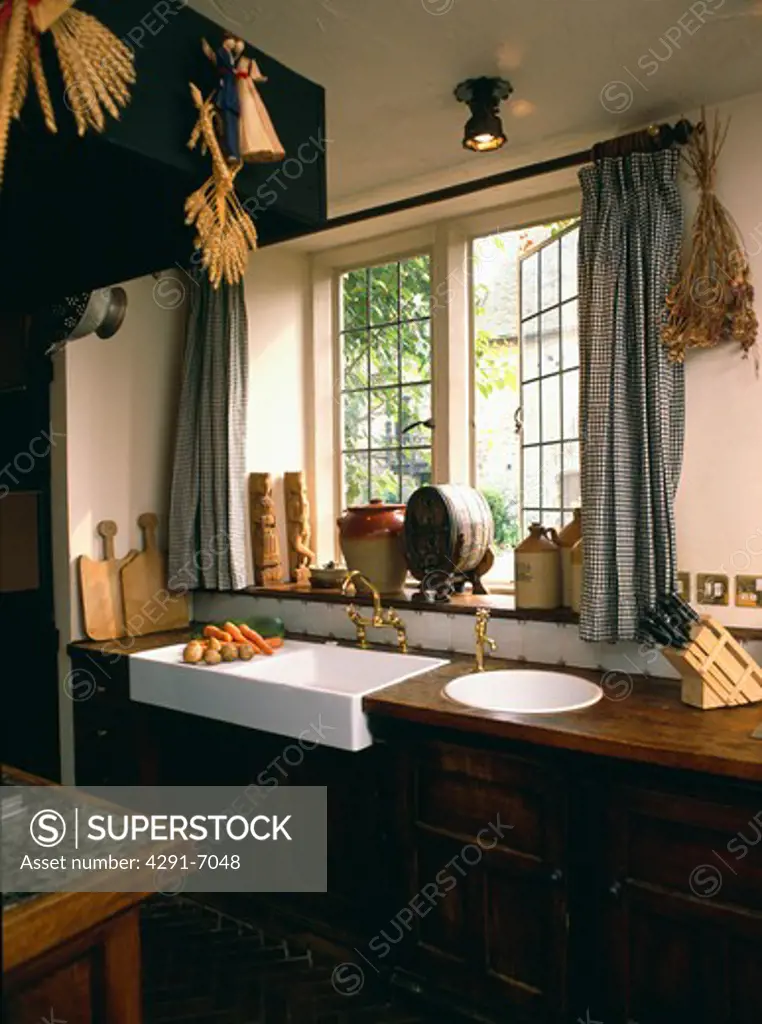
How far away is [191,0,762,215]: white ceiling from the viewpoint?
6.56ft

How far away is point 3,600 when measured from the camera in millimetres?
3217

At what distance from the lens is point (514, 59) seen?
223 cm

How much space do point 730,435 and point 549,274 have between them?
3.22 feet

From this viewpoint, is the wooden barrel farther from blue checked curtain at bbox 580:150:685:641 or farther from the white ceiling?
the white ceiling

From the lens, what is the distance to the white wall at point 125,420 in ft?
10.6

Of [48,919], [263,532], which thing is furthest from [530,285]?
[48,919]

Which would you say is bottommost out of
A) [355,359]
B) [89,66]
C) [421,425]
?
[421,425]

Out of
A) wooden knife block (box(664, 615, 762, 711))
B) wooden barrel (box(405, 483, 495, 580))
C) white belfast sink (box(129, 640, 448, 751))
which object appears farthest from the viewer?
wooden barrel (box(405, 483, 495, 580))

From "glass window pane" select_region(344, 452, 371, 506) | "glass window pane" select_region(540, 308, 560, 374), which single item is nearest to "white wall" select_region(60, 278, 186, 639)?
"glass window pane" select_region(344, 452, 371, 506)

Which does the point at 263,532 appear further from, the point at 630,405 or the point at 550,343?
the point at 630,405

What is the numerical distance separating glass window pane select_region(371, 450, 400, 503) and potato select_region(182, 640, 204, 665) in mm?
1162

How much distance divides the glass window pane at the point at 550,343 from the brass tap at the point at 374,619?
3.39 feet

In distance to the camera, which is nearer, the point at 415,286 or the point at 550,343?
the point at 550,343

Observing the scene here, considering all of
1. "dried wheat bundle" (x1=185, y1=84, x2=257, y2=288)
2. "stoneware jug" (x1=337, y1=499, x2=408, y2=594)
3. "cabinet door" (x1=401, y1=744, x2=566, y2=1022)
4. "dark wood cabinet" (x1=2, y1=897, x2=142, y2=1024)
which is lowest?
"cabinet door" (x1=401, y1=744, x2=566, y2=1022)
